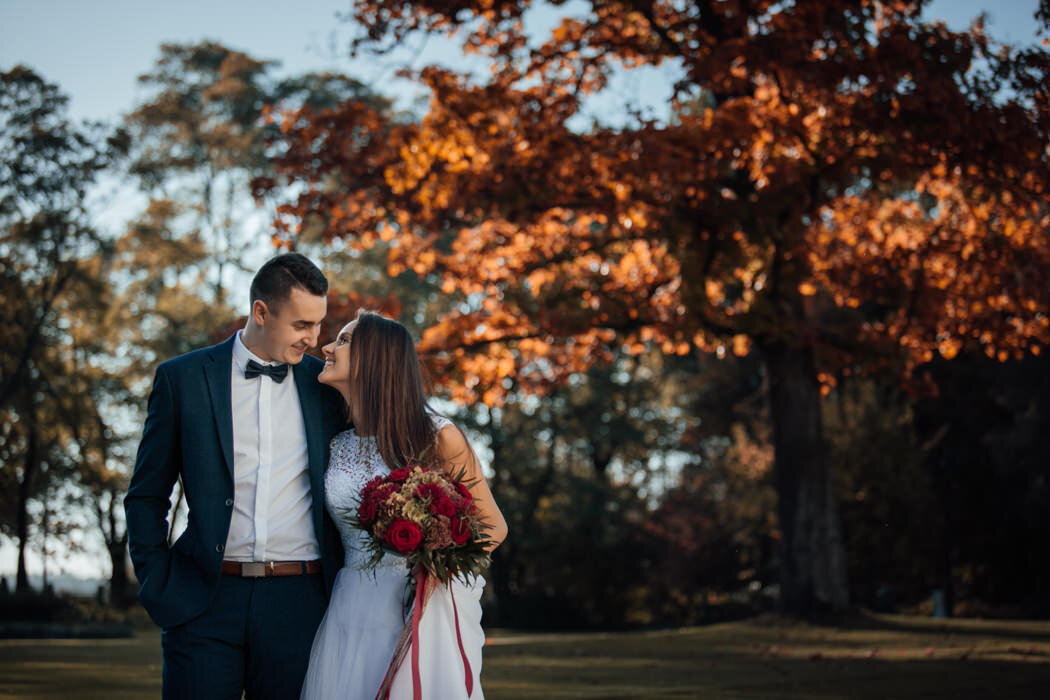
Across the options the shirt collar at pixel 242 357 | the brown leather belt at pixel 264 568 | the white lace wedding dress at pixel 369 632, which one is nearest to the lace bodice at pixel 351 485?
the white lace wedding dress at pixel 369 632

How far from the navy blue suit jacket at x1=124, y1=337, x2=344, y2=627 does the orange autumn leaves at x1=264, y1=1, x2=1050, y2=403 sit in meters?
9.05

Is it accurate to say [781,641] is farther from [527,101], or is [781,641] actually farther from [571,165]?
[527,101]

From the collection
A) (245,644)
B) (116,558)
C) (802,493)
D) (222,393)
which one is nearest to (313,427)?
(222,393)

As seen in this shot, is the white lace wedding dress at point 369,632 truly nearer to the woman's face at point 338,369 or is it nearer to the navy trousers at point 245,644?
the navy trousers at point 245,644

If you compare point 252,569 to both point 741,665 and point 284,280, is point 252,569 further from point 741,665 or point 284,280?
point 741,665

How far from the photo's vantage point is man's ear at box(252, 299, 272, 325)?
4.27 meters

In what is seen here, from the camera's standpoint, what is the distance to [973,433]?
2648 centimetres

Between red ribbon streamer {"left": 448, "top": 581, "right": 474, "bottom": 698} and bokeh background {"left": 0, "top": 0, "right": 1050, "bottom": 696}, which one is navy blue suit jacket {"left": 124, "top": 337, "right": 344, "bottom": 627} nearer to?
red ribbon streamer {"left": 448, "top": 581, "right": 474, "bottom": 698}

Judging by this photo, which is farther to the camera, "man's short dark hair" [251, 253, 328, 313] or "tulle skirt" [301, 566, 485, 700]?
"man's short dark hair" [251, 253, 328, 313]

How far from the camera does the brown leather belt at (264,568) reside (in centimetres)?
391

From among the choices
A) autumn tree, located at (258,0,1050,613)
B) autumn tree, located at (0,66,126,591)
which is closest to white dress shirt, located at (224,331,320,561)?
autumn tree, located at (258,0,1050,613)

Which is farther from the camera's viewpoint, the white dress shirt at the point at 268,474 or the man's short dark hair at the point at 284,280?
the man's short dark hair at the point at 284,280

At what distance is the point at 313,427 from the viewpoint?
13.8 feet

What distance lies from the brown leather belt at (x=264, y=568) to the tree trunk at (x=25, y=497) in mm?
25973
